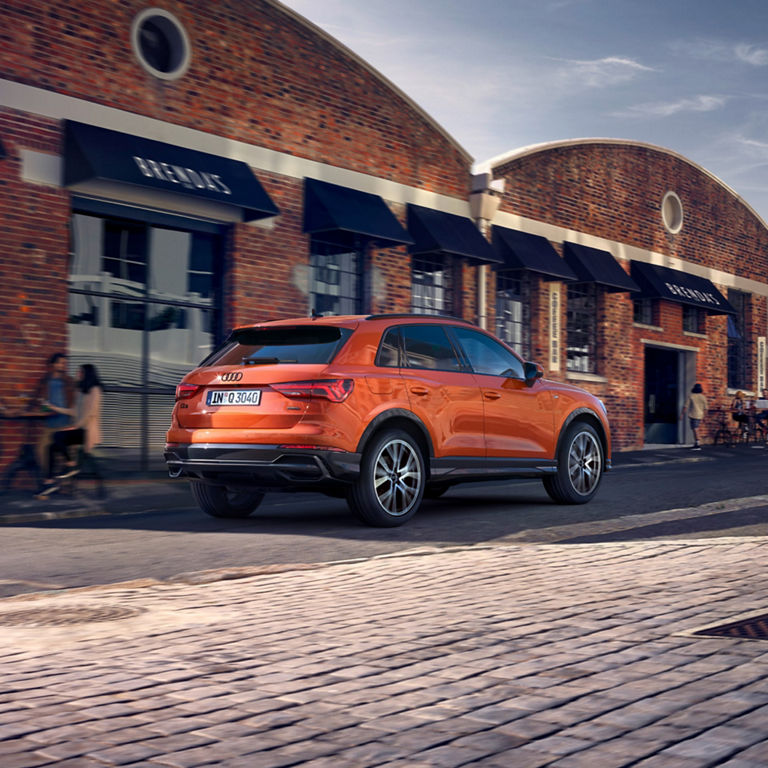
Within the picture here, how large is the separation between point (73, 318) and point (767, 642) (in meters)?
10.9

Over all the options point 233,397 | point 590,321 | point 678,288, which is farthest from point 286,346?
point 678,288

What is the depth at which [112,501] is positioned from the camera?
1155 centimetres

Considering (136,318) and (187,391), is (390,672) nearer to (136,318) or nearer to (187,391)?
(187,391)

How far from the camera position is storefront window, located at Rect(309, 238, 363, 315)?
56.2 ft

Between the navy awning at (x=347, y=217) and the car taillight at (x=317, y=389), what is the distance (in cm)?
802

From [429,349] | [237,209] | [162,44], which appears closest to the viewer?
[429,349]

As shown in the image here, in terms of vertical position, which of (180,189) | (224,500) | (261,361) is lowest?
(224,500)

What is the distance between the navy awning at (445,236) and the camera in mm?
18281

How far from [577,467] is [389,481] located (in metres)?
2.78

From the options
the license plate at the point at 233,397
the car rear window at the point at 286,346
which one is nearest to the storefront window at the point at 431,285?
the car rear window at the point at 286,346

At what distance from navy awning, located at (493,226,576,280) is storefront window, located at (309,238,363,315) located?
11.6ft

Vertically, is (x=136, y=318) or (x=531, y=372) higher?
(x=136, y=318)

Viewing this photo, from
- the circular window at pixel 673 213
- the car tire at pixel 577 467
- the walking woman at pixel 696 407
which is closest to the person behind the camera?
the car tire at pixel 577 467

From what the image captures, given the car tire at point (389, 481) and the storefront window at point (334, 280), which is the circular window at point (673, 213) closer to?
the storefront window at point (334, 280)
